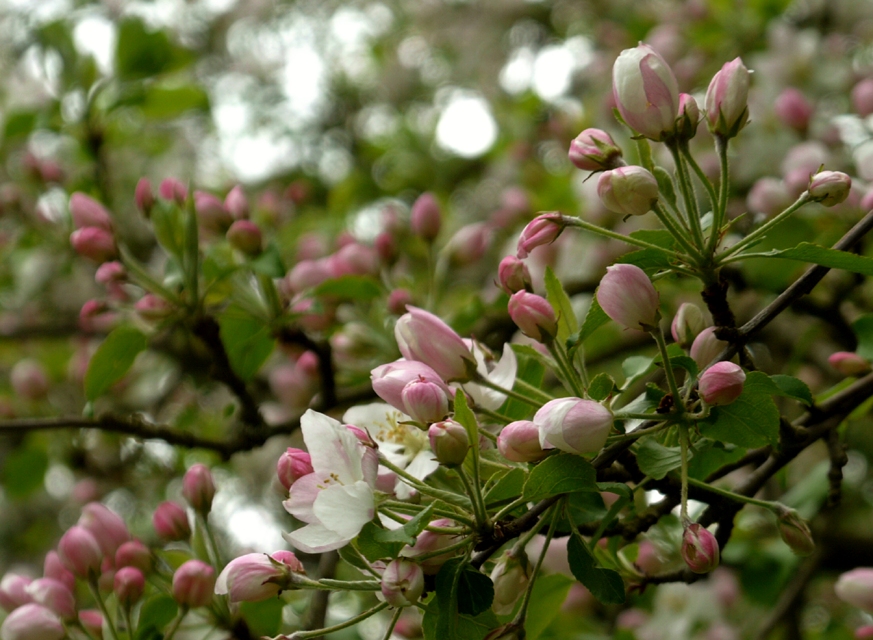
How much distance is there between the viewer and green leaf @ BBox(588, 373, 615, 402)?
863 millimetres

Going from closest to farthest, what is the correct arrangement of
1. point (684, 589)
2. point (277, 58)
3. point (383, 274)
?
point (383, 274)
point (684, 589)
point (277, 58)

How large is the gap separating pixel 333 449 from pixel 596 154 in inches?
15.7

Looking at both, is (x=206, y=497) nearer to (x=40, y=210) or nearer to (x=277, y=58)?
(x=40, y=210)

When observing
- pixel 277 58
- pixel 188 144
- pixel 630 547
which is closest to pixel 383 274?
pixel 630 547

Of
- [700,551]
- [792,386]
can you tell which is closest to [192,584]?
[700,551]

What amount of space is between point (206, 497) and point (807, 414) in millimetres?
810

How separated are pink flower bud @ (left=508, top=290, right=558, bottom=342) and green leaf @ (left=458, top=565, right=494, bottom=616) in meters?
0.25

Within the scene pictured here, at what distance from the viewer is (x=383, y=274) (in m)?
1.80

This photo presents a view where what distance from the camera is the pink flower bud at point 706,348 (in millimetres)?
921

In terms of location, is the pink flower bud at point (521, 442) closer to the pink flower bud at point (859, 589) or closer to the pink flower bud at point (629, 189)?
the pink flower bud at point (629, 189)

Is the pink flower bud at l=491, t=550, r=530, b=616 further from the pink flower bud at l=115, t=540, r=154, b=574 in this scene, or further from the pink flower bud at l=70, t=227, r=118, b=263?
the pink flower bud at l=70, t=227, r=118, b=263

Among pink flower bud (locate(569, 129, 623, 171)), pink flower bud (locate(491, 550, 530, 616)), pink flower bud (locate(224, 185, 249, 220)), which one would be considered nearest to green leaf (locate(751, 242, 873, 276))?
pink flower bud (locate(569, 129, 623, 171))

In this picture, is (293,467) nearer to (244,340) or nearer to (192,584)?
(192,584)

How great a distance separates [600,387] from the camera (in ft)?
2.84
